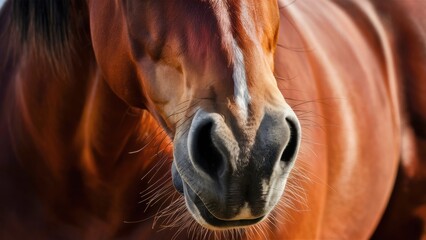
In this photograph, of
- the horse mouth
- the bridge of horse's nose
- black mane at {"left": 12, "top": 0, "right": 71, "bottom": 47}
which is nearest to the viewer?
the bridge of horse's nose

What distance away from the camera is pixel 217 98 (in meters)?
1.71

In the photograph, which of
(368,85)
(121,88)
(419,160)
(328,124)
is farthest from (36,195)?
(419,160)

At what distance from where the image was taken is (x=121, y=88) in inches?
83.6

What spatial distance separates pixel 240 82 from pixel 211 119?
0.11 m

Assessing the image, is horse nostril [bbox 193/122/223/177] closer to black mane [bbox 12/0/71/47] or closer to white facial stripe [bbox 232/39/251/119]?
white facial stripe [bbox 232/39/251/119]

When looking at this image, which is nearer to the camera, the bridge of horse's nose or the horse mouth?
the bridge of horse's nose

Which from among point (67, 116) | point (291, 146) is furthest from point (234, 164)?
point (67, 116)

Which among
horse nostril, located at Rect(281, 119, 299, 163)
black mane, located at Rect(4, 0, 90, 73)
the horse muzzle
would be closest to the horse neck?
black mane, located at Rect(4, 0, 90, 73)

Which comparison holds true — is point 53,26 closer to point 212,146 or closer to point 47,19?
point 47,19

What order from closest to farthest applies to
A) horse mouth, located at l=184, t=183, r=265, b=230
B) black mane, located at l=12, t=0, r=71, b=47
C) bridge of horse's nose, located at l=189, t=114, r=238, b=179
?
bridge of horse's nose, located at l=189, t=114, r=238, b=179 → horse mouth, located at l=184, t=183, r=265, b=230 → black mane, located at l=12, t=0, r=71, b=47

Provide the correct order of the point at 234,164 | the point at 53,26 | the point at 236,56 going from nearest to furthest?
the point at 234,164, the point at 236,56, the point at 53,26

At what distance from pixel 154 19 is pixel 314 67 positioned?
1183 millimetres

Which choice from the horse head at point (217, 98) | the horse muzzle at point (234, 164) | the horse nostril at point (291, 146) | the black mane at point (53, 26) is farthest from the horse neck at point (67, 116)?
the horse nostril at point (291, 146)

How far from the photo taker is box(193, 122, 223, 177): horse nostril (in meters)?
1.68
